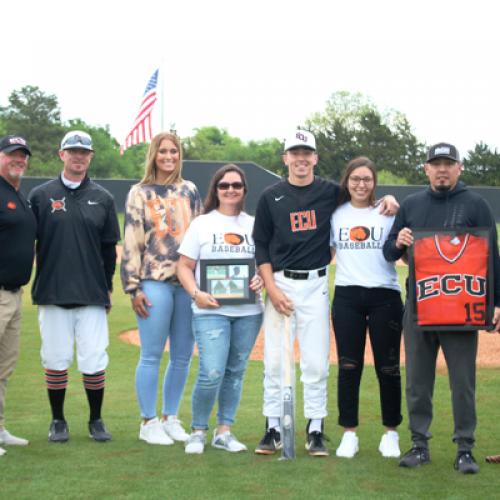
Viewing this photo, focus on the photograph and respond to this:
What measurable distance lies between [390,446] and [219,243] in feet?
5.53

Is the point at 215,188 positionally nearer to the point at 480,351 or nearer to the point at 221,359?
the point at 221,359

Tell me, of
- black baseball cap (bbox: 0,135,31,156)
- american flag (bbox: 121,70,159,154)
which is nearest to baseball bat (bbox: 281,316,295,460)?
black baseball cap (bbox: 0,135,31,156)

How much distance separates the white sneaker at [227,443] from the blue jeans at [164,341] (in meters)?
0.47

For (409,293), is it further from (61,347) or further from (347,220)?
(61,347)

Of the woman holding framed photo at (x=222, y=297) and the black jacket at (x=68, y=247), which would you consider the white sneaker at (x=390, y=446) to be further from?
the black jacket at (x=68, y=247)

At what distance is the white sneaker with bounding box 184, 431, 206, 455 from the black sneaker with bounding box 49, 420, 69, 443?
0.88 metres

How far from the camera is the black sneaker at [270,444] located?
538 centimetres

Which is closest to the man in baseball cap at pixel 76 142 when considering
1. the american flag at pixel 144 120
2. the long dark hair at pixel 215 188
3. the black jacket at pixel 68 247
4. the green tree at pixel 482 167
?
the black jacket at pixel 68 247

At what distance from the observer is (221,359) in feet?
17.5

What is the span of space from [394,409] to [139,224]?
6.72 ft

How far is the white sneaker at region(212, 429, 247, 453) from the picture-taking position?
5453mm

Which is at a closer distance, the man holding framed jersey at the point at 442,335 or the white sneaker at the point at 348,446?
the man holding framed jersey at the point at 442,335

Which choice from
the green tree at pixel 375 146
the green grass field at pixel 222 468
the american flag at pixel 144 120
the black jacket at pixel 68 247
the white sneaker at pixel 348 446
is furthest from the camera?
the green tree at pixel 375 146

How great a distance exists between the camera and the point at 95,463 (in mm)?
5109
